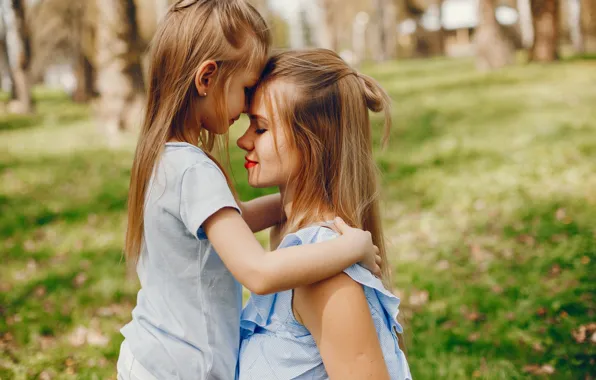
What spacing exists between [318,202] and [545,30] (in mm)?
13996

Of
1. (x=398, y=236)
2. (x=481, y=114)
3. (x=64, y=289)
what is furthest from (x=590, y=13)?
(x=64, y=289)

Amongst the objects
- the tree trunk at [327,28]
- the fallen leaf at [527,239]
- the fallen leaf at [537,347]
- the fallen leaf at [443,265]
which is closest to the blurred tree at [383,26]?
the tree trunk at [327,28]

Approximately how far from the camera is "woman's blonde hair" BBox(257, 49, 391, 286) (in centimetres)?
210

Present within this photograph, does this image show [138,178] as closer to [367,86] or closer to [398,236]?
[367,86]

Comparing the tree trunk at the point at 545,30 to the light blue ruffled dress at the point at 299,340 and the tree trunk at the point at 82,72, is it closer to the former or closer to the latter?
the tree trunk at the point at 82,72

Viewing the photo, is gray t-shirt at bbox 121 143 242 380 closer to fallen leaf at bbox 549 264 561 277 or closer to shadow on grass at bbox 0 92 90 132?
fallen leaf at bbox 549 264 561 277

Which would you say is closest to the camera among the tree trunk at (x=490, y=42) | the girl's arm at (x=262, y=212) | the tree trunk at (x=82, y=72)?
the girl's arm at (x=262, y=212)

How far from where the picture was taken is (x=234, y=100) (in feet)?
6.94

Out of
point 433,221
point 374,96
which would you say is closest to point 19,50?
point 433,221

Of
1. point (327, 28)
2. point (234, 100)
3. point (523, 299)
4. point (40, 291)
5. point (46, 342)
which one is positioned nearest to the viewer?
point (234, 100)

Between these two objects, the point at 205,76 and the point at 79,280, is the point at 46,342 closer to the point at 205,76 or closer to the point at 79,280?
the point at 79,280

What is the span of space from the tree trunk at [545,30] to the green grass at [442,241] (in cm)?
468

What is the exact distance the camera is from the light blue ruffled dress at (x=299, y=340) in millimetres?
1973

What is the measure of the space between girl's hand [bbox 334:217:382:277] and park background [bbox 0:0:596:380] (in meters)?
0.69
